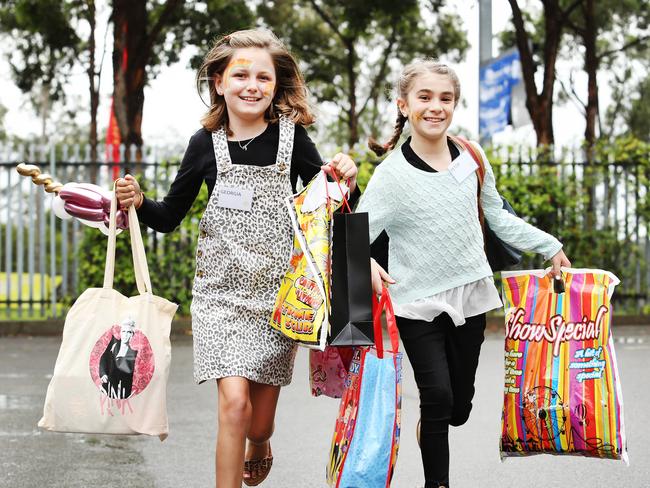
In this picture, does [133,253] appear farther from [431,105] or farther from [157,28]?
[157,28]

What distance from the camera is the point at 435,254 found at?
13.1ft

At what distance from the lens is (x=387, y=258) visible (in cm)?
418

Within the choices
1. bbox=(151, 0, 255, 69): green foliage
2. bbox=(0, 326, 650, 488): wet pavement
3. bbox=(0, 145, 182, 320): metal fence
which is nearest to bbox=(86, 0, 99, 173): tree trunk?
bbox=(151, 0, 255, 69): green foliage

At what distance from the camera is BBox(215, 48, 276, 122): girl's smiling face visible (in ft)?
12.8

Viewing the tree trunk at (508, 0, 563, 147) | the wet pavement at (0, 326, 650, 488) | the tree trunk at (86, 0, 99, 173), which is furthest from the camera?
the tree trunk at (86, 0, 99, 173)

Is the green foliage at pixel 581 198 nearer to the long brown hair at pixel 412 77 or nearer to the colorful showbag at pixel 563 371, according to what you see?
the long brown hair at pixel 412 77

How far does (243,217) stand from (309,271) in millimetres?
379

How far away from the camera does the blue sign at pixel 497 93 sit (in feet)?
46.2

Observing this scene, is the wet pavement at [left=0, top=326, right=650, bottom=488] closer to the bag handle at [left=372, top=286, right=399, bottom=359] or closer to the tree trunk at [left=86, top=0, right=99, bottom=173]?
the bag handle at [left=372, top=286, right=399, bottom=359]

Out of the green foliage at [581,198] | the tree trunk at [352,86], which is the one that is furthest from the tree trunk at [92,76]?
the green foliage at [581,198]

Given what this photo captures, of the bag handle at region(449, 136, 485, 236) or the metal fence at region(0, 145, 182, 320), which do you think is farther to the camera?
the metal fence at region(0, 145, 182, 320)

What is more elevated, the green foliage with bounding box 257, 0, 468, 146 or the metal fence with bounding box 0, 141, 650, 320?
the green foliage with bounding box 257, 0, 468, 146

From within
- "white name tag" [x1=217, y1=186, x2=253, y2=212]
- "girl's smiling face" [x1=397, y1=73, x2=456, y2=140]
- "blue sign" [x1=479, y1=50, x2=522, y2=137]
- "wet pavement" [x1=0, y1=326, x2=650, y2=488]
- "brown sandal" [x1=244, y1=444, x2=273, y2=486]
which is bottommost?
"wet pavement" [x1=0, y1=326, x2=650, y2=488]

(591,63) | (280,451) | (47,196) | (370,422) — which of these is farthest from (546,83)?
(370,422)
